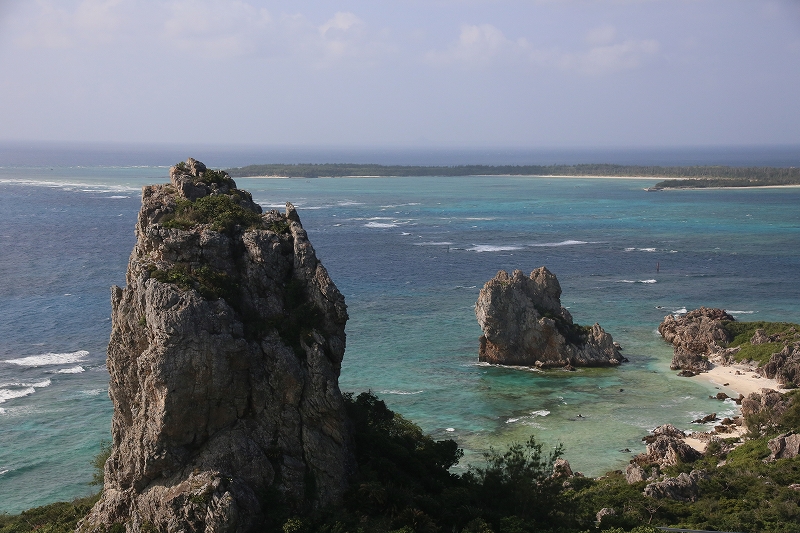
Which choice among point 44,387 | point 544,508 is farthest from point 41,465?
point 544,508

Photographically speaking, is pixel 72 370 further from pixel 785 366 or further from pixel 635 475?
pixel 785 366

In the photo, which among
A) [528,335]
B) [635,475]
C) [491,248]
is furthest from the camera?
[491,248]

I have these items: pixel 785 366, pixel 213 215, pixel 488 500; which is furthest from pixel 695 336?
pixel 213 215

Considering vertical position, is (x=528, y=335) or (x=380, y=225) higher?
(x=380, y=225)

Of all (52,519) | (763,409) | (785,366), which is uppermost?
(52,519)

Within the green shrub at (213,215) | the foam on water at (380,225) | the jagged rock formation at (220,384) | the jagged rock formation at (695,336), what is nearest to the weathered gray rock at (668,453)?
the jagged rock formation at (695,336)

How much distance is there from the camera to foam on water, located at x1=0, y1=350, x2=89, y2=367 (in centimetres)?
5722

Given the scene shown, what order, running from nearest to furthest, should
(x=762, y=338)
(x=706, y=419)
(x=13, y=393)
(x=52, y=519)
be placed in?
1. (x=52, y=519)
2. (x=706, y=419)
3. (x=13, y=393)
4. (x=762, y=338)

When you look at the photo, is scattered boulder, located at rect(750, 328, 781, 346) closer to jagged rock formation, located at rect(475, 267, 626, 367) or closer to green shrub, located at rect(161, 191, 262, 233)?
jagged rock formation, located at rect(475, 267, 626, 367)

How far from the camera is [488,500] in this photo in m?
28.2

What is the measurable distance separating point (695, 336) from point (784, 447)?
25.1m

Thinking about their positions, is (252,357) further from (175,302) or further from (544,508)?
(544,508)

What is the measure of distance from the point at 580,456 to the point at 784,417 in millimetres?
→ 10759

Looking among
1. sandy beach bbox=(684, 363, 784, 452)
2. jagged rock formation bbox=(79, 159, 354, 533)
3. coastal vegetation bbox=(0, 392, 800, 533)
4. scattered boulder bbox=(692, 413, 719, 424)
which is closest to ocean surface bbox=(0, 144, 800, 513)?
scattered boulder bbox=(692, 413, 719, 424)
